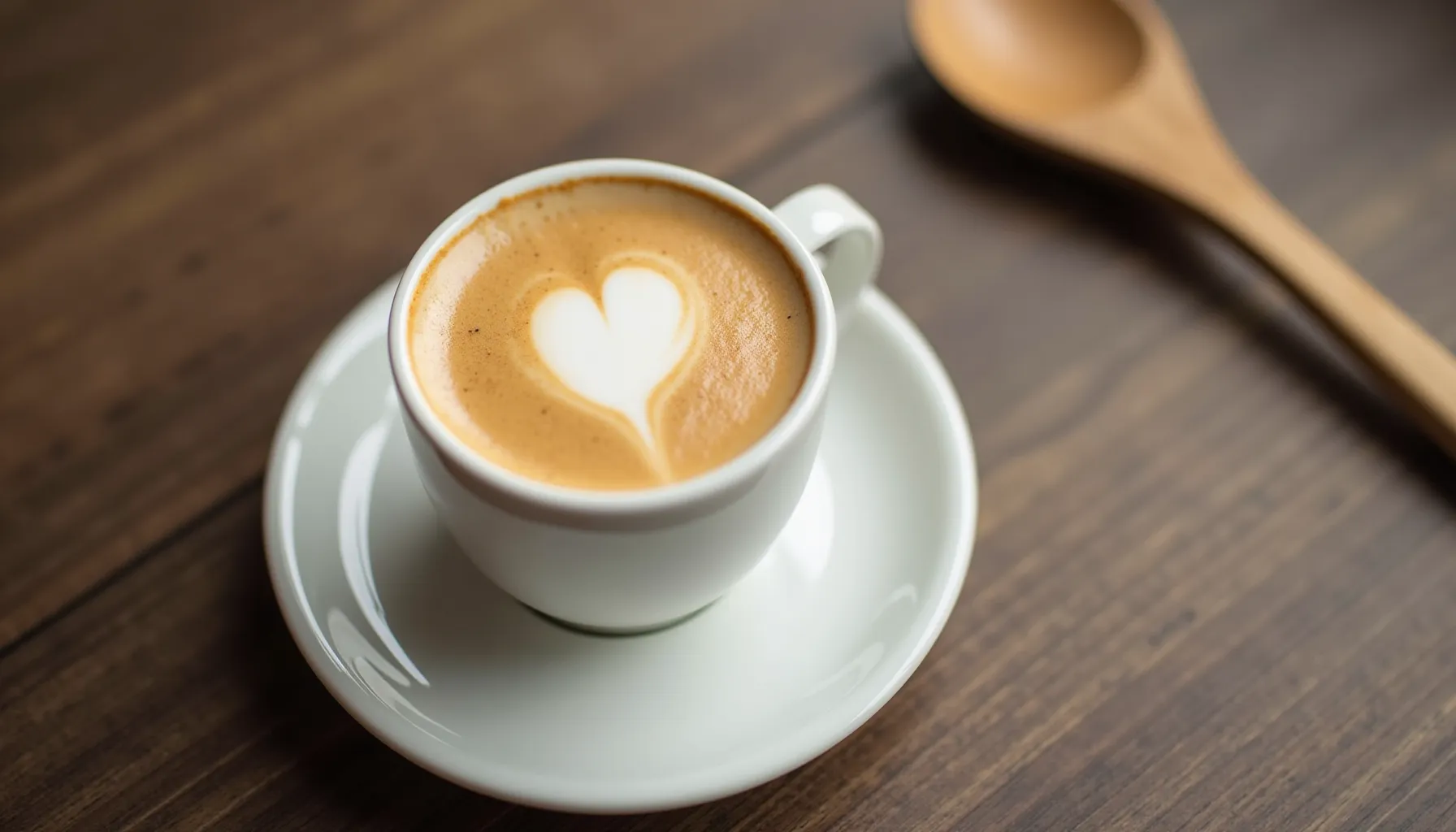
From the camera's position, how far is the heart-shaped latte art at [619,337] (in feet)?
2.47

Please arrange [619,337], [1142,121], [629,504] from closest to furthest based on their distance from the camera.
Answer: [629,504], [619,337], [1142,121]

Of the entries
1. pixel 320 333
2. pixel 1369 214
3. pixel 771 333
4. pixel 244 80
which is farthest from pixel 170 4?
pixel 1369 214

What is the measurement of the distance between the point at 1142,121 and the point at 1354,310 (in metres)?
0.26

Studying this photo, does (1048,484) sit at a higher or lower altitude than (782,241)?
lower

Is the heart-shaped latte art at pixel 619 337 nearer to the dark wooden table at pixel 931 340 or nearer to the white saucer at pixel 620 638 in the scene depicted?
the white saucer at pixel 620 638

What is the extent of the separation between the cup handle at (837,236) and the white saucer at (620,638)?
2.3 inches

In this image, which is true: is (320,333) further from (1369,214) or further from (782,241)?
(1369,214)

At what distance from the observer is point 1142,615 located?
89 cm

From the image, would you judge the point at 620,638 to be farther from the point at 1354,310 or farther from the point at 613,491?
the point at 1354,310

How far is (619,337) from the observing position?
78cm

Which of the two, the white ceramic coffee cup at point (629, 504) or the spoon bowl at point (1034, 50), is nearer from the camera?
the white ceramic coffee cup at point (629, 504)

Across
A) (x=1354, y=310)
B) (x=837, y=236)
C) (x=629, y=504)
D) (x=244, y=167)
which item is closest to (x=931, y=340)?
(x=837, y=236)

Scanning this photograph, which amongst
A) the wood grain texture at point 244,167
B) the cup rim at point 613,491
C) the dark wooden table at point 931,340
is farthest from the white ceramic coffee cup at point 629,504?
the wood grain texture at point 244,167

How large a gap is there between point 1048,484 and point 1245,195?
0.32 m
